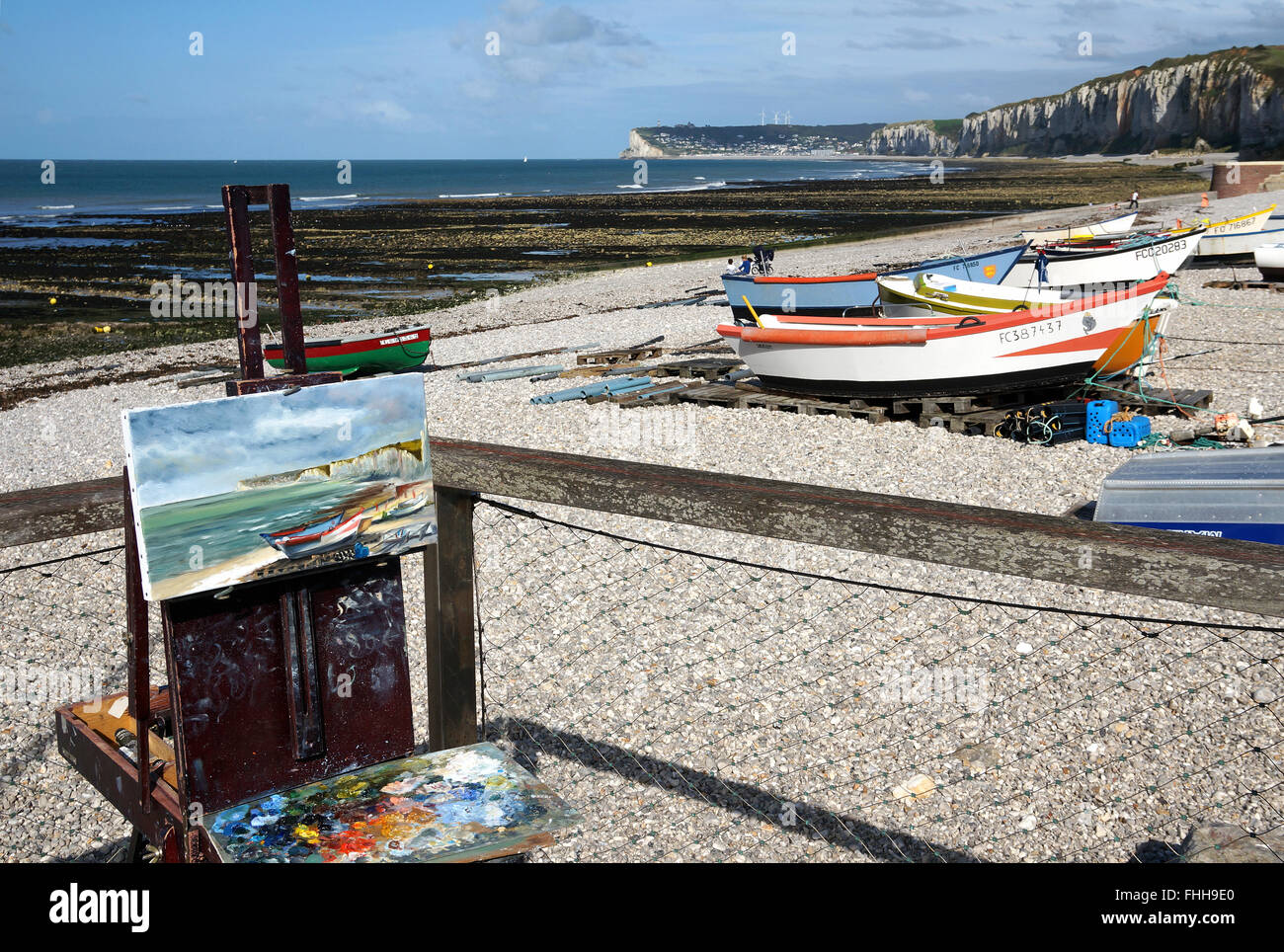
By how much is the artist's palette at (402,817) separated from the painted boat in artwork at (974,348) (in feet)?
34.4

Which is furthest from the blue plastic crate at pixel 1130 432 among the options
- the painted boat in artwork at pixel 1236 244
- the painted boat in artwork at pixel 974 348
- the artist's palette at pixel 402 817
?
the painted boat in artwork at pixel 1236 244

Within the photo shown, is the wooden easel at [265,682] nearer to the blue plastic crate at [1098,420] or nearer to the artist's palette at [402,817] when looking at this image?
the artist's palette at [402,817]

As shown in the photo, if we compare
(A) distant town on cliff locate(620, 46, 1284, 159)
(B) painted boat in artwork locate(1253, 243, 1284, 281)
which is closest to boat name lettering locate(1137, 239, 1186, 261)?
(B) painted boat in artwork locate(1253, 243, 1284, 281)

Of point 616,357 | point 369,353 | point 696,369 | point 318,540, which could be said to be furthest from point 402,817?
point 369,353

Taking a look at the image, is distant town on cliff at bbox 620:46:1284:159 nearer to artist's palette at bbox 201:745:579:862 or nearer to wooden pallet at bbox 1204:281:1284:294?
wooden pallet at bbox 1204:281:1284:294

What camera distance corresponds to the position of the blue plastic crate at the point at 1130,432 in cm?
1106

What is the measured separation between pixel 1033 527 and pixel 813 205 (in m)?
73.3

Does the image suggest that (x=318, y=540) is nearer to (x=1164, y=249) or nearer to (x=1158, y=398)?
(x=1158, y=398)

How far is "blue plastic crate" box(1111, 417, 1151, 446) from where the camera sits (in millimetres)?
11062

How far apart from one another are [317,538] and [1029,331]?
11294 mm

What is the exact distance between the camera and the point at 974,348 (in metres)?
12.3

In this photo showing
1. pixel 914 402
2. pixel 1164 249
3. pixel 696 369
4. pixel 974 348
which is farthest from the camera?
pixel 1164 249
